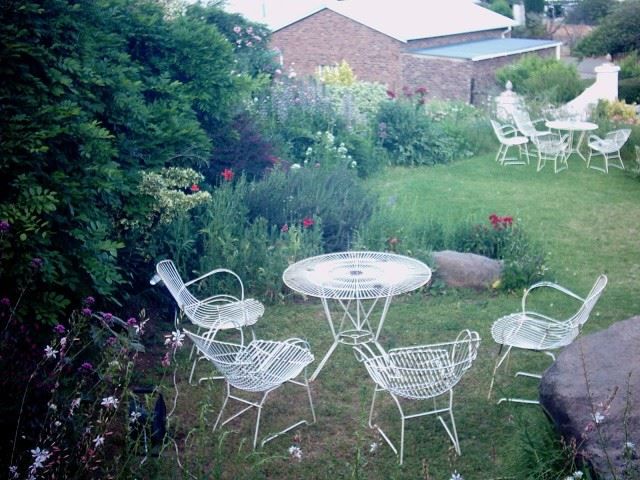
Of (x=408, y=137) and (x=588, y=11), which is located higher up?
(x=588, y=11)

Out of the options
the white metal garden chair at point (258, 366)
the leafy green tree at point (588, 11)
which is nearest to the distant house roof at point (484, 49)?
the leafy green tree at point (588, 11)

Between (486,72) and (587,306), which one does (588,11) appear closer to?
(486,72)

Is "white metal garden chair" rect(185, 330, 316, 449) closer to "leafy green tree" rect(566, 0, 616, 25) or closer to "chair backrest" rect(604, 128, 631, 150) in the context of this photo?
"chair backrest" rect(604, 128, 631, 150)

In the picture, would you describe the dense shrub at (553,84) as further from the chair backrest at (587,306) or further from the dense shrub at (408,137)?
the chair backrest at (587,306)

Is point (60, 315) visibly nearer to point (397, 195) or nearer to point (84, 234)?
point (84, 234)

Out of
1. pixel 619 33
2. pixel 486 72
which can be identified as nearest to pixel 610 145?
pixel 486 72

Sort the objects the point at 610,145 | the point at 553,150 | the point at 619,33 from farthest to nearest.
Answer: the point at 619,33 → the point at 553,150 → the point at 610,145

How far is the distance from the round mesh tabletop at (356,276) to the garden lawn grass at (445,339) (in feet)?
2.30

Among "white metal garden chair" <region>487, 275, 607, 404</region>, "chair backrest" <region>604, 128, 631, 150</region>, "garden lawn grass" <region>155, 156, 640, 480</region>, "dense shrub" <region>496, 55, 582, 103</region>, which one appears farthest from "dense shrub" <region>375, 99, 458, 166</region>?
"white metal garden chair" <region>487, 275, 607, 404</region>

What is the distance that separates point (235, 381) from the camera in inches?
178

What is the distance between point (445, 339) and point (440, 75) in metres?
19.8

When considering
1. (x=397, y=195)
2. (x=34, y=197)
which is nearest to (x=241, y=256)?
(x=34, y=197)

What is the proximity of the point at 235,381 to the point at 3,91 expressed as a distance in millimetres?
2197

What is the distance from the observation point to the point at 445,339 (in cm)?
631
